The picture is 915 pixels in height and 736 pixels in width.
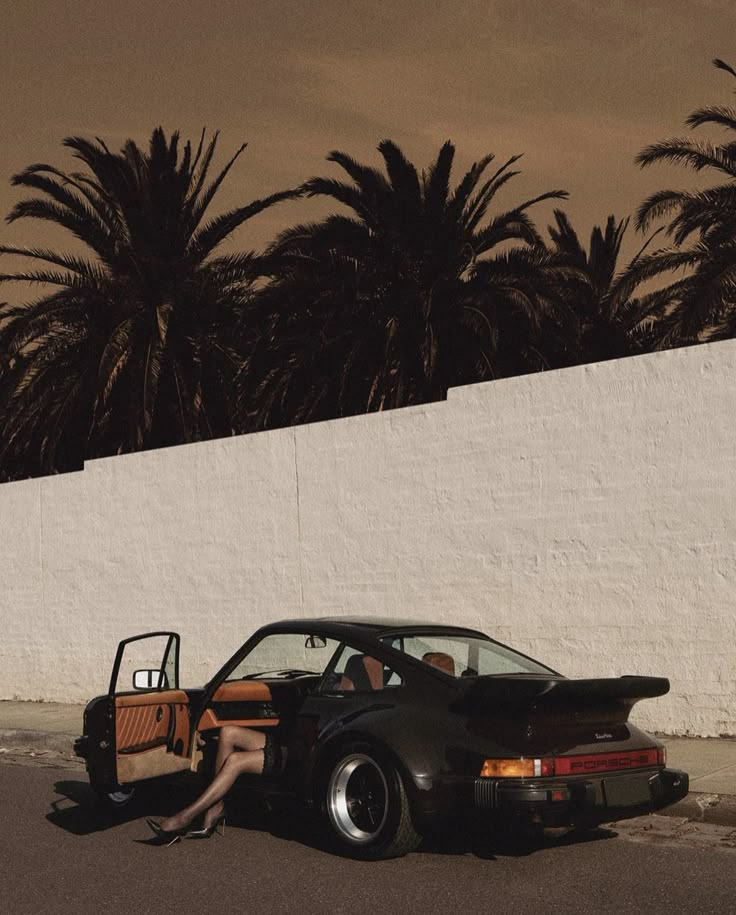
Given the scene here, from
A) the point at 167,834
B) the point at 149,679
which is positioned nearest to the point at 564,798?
the point at 167,834

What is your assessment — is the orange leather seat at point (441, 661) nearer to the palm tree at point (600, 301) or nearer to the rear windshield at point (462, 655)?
the rear windshield at point (462, 655)

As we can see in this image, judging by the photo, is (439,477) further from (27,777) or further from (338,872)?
(338,872)

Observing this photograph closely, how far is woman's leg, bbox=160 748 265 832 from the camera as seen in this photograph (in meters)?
7.09

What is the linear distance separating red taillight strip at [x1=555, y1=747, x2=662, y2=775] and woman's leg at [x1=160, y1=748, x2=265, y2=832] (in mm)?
1915

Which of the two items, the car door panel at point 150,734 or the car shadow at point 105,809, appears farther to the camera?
the car shadow at point 105,809

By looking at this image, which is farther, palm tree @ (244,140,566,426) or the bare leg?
palm tree @ (244,140,566,426)

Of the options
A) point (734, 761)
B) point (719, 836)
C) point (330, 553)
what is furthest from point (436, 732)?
point (330, 553)

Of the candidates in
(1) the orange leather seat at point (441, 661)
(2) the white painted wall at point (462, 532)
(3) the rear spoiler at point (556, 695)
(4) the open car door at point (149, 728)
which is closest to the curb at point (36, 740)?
(2) the white painted wall at point (462, 532)

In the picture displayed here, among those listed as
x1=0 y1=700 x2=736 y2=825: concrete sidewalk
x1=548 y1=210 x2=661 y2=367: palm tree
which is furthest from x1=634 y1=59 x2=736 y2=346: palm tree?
x1=0 y1=700 x2=736 y2=825: concrete sidewalk

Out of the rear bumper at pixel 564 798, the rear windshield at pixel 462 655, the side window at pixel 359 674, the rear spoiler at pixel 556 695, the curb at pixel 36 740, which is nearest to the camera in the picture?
the rear bumper at pixel 564 798

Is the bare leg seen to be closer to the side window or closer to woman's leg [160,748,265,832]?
woman's leg [160,748,265,832]

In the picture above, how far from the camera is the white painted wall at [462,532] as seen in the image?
10836 millimetres

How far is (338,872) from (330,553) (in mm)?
7259

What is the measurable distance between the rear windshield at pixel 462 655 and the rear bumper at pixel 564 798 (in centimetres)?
91
